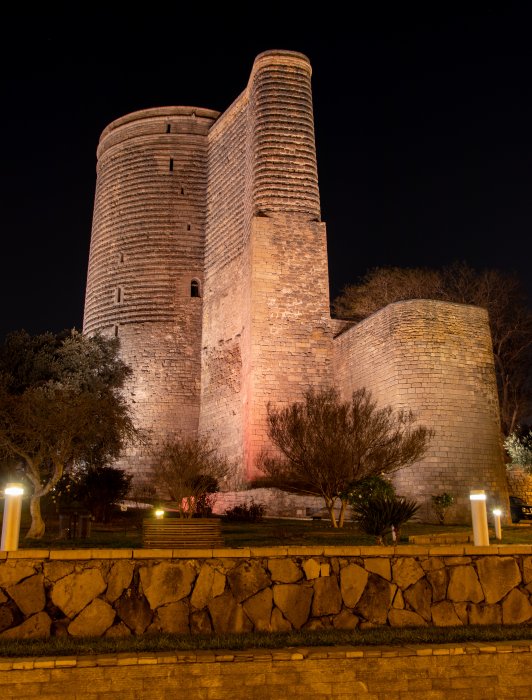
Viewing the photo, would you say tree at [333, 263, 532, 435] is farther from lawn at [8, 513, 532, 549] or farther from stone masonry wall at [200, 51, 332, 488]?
lawn at [8, 513, 532, 549]

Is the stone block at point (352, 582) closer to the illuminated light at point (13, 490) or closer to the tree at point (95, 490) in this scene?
the illuminated light at point (13, 490)

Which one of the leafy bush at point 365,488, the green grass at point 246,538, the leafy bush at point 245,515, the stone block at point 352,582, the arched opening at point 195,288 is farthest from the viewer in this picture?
the arched opening at point 195,288

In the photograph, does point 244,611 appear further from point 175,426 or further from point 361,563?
point 175,426

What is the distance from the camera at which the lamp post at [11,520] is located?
18.3 feet

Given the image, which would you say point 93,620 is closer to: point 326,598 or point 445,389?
point 326,598

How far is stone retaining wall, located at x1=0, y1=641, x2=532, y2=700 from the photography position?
14.6 ft

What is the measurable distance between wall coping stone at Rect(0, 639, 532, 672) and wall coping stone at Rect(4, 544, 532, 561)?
83 centimetres

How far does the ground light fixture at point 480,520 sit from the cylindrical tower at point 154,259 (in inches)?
738

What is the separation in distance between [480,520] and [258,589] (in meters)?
2.27

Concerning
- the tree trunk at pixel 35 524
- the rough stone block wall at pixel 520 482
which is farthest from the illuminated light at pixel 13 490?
the rough stone block wall at pixel 520 482

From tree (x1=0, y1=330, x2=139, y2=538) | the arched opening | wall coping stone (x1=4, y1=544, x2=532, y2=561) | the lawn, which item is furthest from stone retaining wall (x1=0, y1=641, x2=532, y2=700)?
the arched opening

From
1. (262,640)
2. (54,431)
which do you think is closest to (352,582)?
(262,640)

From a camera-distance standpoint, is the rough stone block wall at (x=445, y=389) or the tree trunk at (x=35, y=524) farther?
the rough stone block wall at (x=445, y=389)

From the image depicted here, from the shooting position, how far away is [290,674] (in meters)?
4.68
